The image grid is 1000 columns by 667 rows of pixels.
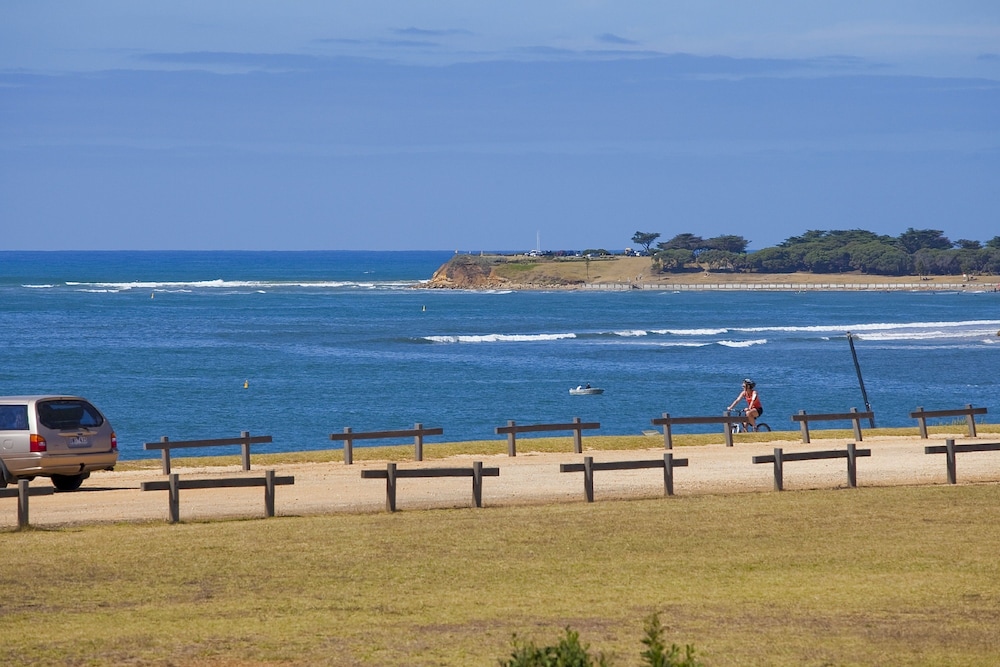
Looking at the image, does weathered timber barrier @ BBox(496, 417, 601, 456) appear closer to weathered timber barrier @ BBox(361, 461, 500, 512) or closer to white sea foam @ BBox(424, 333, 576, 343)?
weathered timber barrier @ BBox(361, 461, 500, 512)

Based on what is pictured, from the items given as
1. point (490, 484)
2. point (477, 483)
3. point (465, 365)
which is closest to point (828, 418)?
point (490, 484)

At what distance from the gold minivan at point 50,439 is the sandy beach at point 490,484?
1.85ft

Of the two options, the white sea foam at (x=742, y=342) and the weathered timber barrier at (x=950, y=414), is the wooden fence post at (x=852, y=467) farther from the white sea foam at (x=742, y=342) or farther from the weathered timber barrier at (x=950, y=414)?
the white sea foam at (x=742, y=342)

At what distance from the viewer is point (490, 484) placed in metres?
25.1

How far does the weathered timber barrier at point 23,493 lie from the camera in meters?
18.7

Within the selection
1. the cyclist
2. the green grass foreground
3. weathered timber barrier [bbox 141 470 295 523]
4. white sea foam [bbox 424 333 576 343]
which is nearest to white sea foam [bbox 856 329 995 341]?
white sea foam [bbox 424 333 576 343]

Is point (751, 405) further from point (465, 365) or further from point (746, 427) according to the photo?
point (465, 365)

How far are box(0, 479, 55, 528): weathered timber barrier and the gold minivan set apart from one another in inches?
118

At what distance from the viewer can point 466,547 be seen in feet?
57.9

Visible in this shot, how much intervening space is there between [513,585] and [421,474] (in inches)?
204

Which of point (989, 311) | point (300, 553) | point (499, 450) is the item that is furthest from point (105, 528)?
point (989, 311)

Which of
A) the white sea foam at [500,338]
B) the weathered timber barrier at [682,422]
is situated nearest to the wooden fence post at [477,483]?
the weathered timber barrier at [682,422]

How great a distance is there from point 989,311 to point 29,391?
118600 mm

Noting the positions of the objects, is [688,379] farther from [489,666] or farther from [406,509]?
[489,666]
